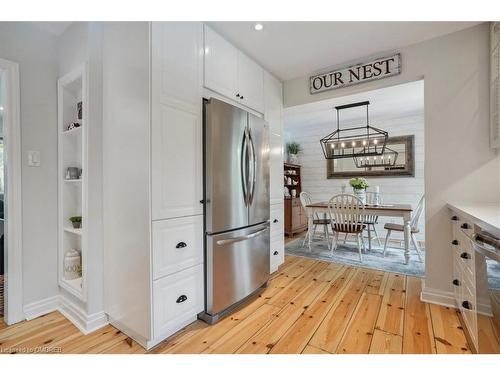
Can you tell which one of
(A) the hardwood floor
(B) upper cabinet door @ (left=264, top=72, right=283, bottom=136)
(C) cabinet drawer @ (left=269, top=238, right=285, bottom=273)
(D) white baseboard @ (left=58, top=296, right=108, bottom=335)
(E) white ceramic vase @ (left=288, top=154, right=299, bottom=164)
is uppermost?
(B) upper cabinet door @ (left=264, top=72, right=283, bottom=136)

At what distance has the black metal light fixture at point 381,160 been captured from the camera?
14.9ft

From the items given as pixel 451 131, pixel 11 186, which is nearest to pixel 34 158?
pixel 11 186

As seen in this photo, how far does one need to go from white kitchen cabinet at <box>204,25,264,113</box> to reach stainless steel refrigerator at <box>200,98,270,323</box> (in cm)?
28

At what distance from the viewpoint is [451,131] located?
80.6 inches

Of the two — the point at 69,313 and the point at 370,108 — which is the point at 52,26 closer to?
the point at 69,313

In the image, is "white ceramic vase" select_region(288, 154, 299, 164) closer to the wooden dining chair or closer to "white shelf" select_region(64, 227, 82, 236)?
the wooden dining chair

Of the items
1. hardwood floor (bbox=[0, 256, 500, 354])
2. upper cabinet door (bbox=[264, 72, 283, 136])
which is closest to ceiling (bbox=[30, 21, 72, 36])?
upper cabinet door (bbox=[264, 72, 283, 136])

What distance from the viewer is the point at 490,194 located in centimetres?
192

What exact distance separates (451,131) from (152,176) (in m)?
2.49

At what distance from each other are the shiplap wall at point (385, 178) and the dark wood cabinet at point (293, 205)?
0.22m

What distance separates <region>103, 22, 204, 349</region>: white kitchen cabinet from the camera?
1481 millimetres

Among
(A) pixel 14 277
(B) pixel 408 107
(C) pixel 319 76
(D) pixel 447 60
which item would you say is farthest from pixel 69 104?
(B) pixel 408 107

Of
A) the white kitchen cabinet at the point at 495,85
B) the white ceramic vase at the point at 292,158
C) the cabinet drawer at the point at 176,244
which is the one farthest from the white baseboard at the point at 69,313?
the white ceramic vase at the point at 292,158

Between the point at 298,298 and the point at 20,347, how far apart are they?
6.84ft
